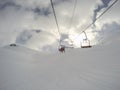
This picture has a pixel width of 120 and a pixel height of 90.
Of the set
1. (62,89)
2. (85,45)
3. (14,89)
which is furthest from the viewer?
(85,45)

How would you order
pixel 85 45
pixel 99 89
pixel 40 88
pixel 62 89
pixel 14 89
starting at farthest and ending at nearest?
pixel 85 45 → pixel 14 89 → pixel 40 88 → pixel 62 89 → pixel 99 89

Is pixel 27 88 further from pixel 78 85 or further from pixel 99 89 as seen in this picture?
pixel 99 89

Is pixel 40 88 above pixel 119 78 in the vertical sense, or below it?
below

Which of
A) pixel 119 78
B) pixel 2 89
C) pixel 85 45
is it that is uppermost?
pixel 85 45

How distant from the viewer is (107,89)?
5.41 meters

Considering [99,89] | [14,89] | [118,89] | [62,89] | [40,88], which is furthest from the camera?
[14,89]

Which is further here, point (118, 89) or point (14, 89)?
point (14, 89)

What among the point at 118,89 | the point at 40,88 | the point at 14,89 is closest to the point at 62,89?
the point at 40,88

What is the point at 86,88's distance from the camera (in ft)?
19.4

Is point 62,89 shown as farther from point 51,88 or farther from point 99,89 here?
point 99,89

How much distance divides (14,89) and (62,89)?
278 centimetres

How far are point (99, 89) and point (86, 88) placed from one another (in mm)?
577

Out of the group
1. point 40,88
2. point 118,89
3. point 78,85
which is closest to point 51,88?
point 40,88

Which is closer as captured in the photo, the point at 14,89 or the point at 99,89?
the point at 99,89
